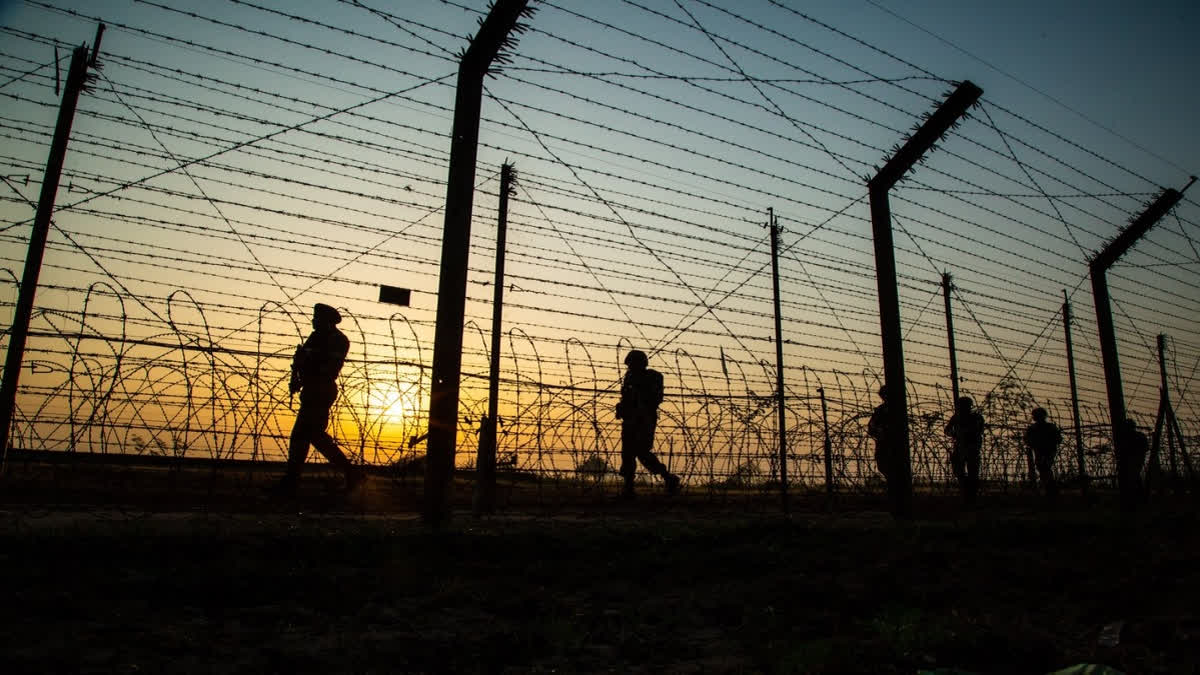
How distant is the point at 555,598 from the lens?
9.87 ft

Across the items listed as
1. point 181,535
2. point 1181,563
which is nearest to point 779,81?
point 1181,563

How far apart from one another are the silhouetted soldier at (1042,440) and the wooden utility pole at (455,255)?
A: 879cm

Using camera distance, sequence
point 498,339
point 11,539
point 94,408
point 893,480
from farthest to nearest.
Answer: point 893,480 < point 498,339 < point 94,408 < point 11,539

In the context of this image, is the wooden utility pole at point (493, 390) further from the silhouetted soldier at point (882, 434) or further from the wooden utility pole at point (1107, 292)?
the wooden utility pole at point (1107, 292)

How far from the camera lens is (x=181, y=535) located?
11.5 ft

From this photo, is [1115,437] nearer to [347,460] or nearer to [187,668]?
[347,460]

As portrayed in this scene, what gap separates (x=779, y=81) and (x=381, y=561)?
180 inches

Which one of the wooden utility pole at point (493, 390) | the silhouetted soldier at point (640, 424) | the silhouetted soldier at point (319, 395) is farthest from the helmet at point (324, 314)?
the silhouetted soldier at point (640, 424)

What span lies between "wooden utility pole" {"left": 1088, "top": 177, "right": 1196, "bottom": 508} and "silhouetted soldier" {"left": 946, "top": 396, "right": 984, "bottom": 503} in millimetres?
1821

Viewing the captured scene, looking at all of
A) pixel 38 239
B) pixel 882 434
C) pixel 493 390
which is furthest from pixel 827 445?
pixel 38 239

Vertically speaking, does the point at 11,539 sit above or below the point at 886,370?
below

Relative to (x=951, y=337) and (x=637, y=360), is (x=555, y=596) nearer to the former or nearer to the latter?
(x=637, y=360)

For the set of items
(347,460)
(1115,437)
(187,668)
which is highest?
(1115,437)

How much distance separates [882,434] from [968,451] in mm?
1535
